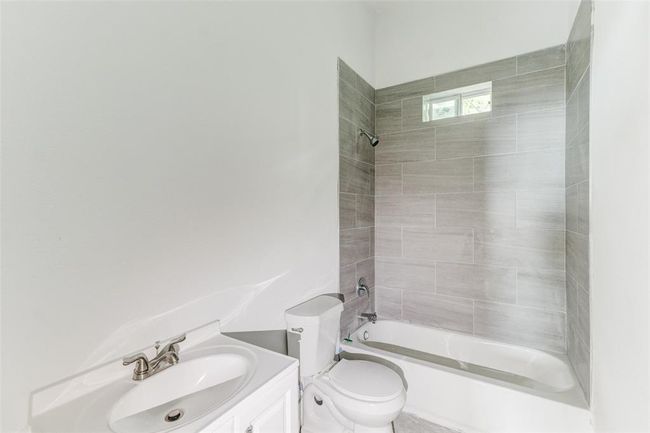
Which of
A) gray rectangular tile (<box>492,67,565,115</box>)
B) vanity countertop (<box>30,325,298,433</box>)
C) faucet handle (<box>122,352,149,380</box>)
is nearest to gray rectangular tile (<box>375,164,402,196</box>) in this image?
gray rectangular tile (<box>492,67,565,115</box>)

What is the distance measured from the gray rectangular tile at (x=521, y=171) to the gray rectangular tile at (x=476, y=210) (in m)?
0.07

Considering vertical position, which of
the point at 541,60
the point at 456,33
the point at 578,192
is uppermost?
the point at 456,33

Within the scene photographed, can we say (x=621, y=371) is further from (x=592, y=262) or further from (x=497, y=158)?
(x=497, y=158)

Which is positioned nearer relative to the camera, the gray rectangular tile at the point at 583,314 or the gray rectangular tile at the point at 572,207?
the gray rectangular tile at the point at 583,314

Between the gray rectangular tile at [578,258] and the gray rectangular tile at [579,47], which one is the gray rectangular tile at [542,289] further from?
the gray rectangular tile at [579,47]

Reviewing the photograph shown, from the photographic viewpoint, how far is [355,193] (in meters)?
2.41

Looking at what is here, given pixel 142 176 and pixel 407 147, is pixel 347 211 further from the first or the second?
pixel 142 176

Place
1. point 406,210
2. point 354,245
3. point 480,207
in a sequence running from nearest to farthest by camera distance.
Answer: point 480,207
point 354,245
point 406,210

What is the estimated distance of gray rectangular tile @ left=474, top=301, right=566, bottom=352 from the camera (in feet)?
6.71

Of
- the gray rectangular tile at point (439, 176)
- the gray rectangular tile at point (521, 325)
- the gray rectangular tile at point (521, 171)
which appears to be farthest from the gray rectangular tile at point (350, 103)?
the gray rectangular tile at point (521, 325)

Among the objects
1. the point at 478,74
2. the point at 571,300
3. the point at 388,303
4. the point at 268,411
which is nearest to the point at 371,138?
the point at 478,74

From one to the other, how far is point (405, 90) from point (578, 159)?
1.39 meters

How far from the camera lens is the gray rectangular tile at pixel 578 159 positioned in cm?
152

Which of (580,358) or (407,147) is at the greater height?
(407,147)
